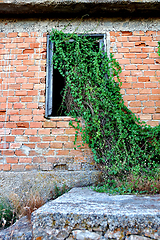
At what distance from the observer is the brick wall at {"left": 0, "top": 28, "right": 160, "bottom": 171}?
296cm

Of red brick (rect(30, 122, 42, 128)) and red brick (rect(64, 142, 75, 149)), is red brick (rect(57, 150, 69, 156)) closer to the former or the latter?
red brick (rect(64, 142, 75, 149))

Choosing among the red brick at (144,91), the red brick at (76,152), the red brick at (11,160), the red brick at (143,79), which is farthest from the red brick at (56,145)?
the red brick at (143,79)

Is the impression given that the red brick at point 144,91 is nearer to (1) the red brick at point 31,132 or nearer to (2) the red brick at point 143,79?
(2) the red brick at point 143,79

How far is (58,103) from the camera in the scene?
3.66m

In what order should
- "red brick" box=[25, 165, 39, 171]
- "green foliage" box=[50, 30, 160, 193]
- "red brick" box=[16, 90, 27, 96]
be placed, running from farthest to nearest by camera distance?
1. "red brick" box=[16, 90, 27, 96]
2. "red brick" box=[25, 165, 39, 171]
3. "green foliage" box=[50, 30, 160, 193]

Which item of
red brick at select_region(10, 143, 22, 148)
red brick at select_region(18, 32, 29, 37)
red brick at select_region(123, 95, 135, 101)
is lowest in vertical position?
red brick at select_region(10, 143, 22, 148)

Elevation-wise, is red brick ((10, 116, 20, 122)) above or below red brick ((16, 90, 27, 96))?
below

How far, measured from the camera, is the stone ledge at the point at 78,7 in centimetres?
308

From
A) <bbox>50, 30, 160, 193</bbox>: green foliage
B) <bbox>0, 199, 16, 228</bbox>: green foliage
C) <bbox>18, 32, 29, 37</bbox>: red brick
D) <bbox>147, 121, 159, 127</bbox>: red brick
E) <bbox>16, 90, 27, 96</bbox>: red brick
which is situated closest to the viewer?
<bbox>0, 199, 16, 228</bbox>: green foliage

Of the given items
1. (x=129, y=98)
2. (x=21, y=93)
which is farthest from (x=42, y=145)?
(x=129, y=98)

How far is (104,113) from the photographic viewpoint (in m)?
2.94

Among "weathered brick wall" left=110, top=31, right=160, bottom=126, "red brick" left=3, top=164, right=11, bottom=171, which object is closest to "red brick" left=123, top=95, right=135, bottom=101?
"weathered brick wall" left=110, top=31, right=160, bottom=126

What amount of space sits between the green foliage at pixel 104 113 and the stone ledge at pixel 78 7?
16.4 inches

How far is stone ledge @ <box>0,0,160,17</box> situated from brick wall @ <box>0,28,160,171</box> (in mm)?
355
